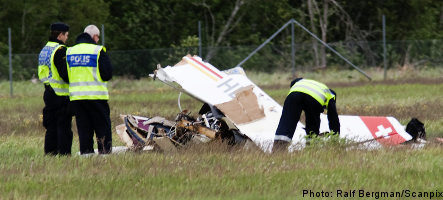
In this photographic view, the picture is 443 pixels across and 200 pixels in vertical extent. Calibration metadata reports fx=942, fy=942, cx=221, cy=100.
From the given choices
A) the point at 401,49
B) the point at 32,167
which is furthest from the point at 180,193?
the point at 401,49

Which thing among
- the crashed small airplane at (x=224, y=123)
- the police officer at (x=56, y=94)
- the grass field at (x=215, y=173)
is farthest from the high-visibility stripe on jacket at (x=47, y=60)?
the crashed small airplane at (x=224, y=123)

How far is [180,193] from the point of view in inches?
312

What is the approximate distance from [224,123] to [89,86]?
1968mm

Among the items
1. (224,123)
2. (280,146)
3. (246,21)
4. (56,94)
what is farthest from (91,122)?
(246,21)

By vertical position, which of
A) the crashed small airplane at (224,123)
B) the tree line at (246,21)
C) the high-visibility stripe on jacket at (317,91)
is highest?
the high-visibility stripe on jacket at (317,91)

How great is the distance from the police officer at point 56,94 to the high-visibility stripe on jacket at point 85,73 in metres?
0.36

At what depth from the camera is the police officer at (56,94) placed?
11266 mm

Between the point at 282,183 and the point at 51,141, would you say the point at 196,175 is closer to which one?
the point at 282,183

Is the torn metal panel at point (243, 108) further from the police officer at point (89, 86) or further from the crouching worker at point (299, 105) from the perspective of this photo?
the police officer at point (89, 86)

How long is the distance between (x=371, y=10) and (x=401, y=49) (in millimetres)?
11495

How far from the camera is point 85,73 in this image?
1084 centimetres

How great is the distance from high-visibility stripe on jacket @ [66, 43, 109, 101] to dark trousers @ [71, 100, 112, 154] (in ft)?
0.31

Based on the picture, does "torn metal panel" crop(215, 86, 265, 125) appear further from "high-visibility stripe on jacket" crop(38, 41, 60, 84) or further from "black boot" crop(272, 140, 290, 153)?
"high-visibility stripe on jacket" crop(38, 41, 60, 84)

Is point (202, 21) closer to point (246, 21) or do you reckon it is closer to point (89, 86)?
point (246, 21)
